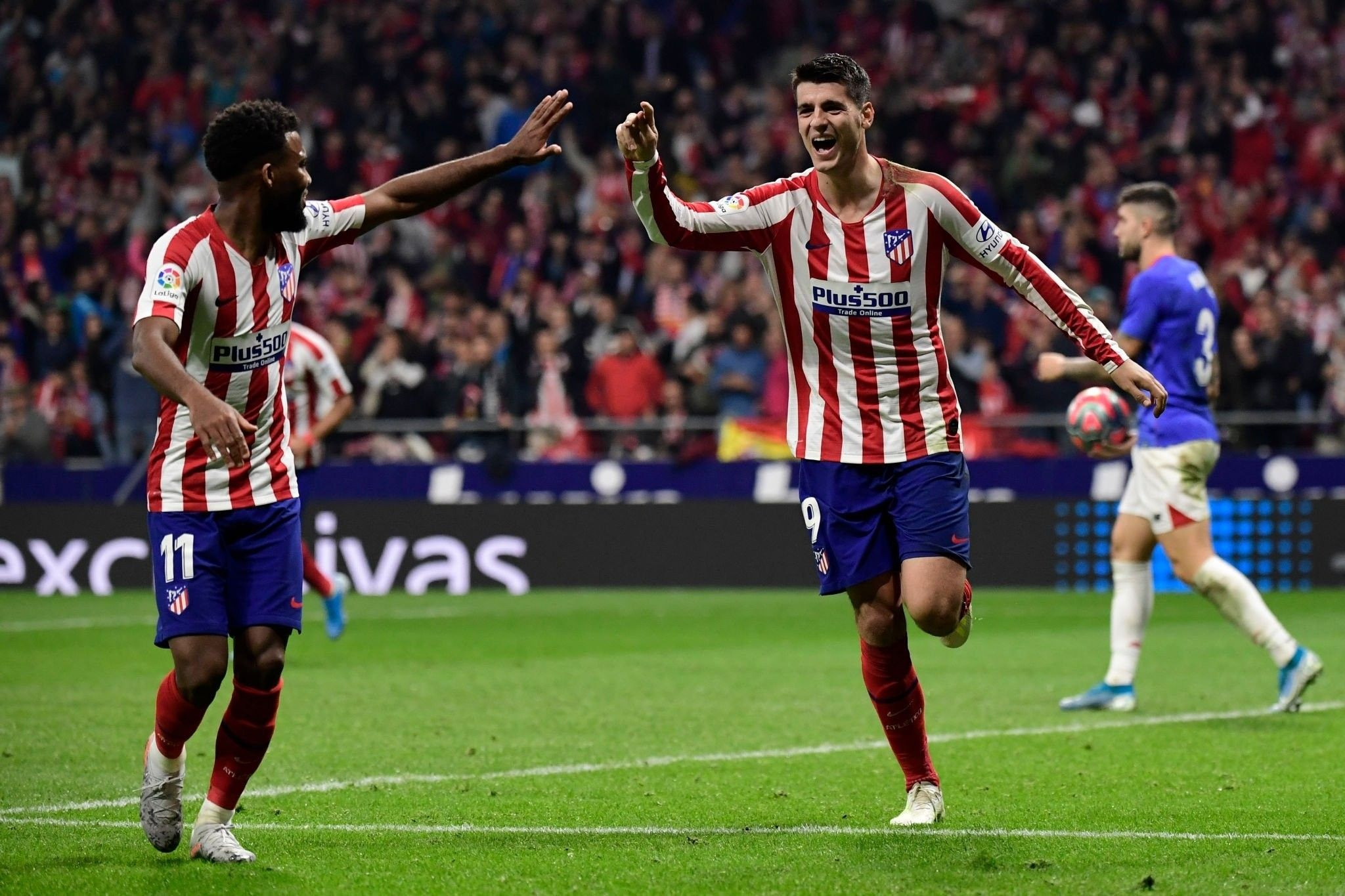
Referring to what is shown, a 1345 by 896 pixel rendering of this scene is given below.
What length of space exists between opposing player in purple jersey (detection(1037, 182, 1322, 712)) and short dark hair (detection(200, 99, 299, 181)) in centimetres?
478

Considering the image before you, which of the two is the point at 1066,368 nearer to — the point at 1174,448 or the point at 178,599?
the point at 1174,448

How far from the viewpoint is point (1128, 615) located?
9508mm

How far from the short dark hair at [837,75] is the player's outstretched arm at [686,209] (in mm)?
356

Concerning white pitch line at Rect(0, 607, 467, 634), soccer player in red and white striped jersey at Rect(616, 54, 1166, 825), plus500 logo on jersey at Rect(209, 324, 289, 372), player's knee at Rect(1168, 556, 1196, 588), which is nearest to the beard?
plus500 logo on jersey at Rect(209, 324, 289, 372)

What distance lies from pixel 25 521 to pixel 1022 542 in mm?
8809

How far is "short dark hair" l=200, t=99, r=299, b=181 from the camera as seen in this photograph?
551 cm

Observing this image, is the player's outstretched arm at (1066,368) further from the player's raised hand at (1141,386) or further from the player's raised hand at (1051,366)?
the player's raised hand at (1141,386)

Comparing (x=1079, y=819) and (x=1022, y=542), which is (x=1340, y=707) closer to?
(x=1079, y=819)

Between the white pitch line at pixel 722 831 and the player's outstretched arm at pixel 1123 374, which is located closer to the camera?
the white pitch line at pixel 722 831

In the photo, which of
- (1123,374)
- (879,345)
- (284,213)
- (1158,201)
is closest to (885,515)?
(879,345)

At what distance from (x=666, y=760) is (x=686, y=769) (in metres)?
0.27

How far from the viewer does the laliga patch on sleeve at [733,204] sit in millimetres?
6148

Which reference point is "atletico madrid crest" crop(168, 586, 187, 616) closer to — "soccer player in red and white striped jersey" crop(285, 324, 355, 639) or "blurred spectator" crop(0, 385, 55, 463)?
"soccer player in red and white striped jersey" crop(285, 324, 355, 639)

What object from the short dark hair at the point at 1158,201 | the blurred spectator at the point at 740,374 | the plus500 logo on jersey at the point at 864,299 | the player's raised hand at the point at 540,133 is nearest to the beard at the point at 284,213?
the player's raised hand at the point at 540,133
